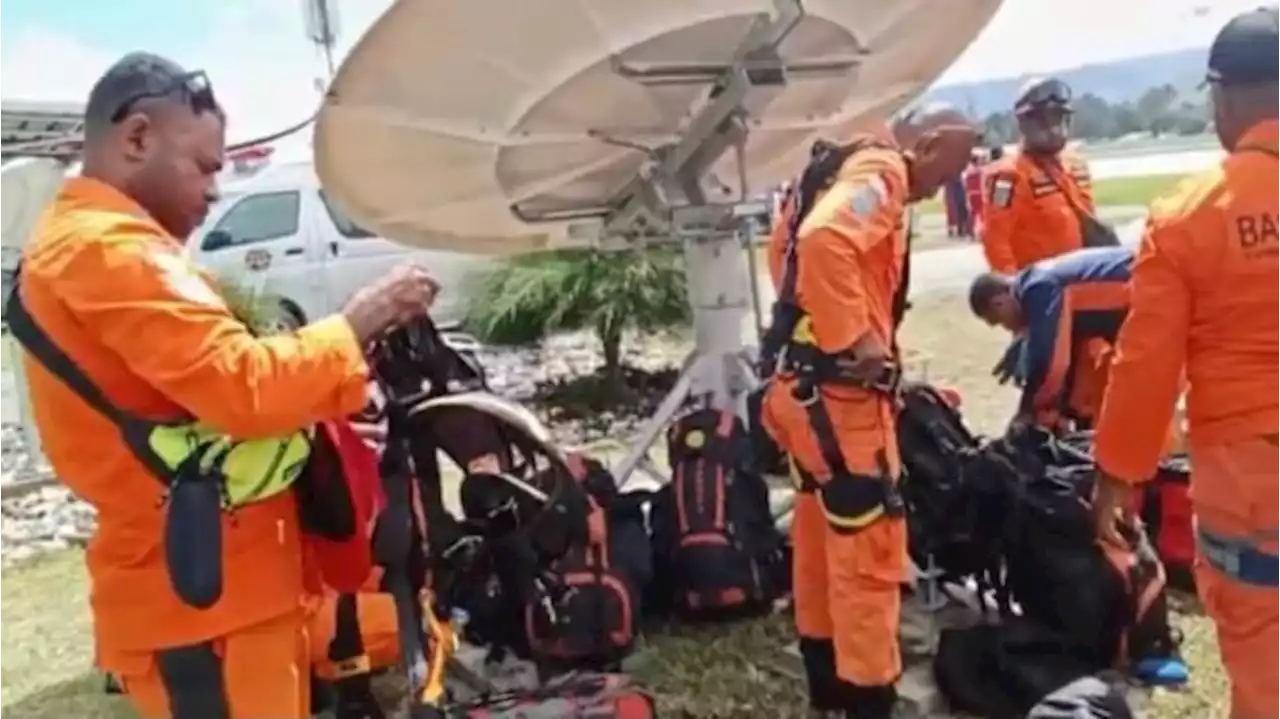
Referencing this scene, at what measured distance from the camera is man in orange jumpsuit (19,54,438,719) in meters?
2.56

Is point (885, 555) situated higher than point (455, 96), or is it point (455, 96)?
point (455, 96)

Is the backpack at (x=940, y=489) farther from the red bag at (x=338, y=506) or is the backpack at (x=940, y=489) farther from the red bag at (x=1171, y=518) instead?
the red bag at (x=338, y=506)

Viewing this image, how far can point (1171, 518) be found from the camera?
18.5 feet

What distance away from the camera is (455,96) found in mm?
5141

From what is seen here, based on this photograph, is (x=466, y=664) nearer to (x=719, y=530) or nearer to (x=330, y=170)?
(x=719, y=530)

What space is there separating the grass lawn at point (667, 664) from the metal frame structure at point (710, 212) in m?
1.03

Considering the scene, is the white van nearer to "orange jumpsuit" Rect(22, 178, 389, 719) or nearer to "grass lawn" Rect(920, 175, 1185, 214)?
"grass lawn" Rect(920, 175, 1185, 214)

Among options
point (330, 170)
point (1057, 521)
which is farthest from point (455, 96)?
point (1057, 521)

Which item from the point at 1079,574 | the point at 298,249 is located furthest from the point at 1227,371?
the point at 298,249

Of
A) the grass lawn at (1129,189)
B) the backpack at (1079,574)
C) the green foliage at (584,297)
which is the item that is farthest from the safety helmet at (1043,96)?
the grass lawn at (1129,189)

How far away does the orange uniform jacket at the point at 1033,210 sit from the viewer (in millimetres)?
6875

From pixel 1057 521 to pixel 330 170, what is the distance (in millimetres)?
2785

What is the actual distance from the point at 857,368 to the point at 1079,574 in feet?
3.57

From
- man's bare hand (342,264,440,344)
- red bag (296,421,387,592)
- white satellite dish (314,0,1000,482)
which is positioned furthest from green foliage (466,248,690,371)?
man's bare hand (342,264,440,344)
